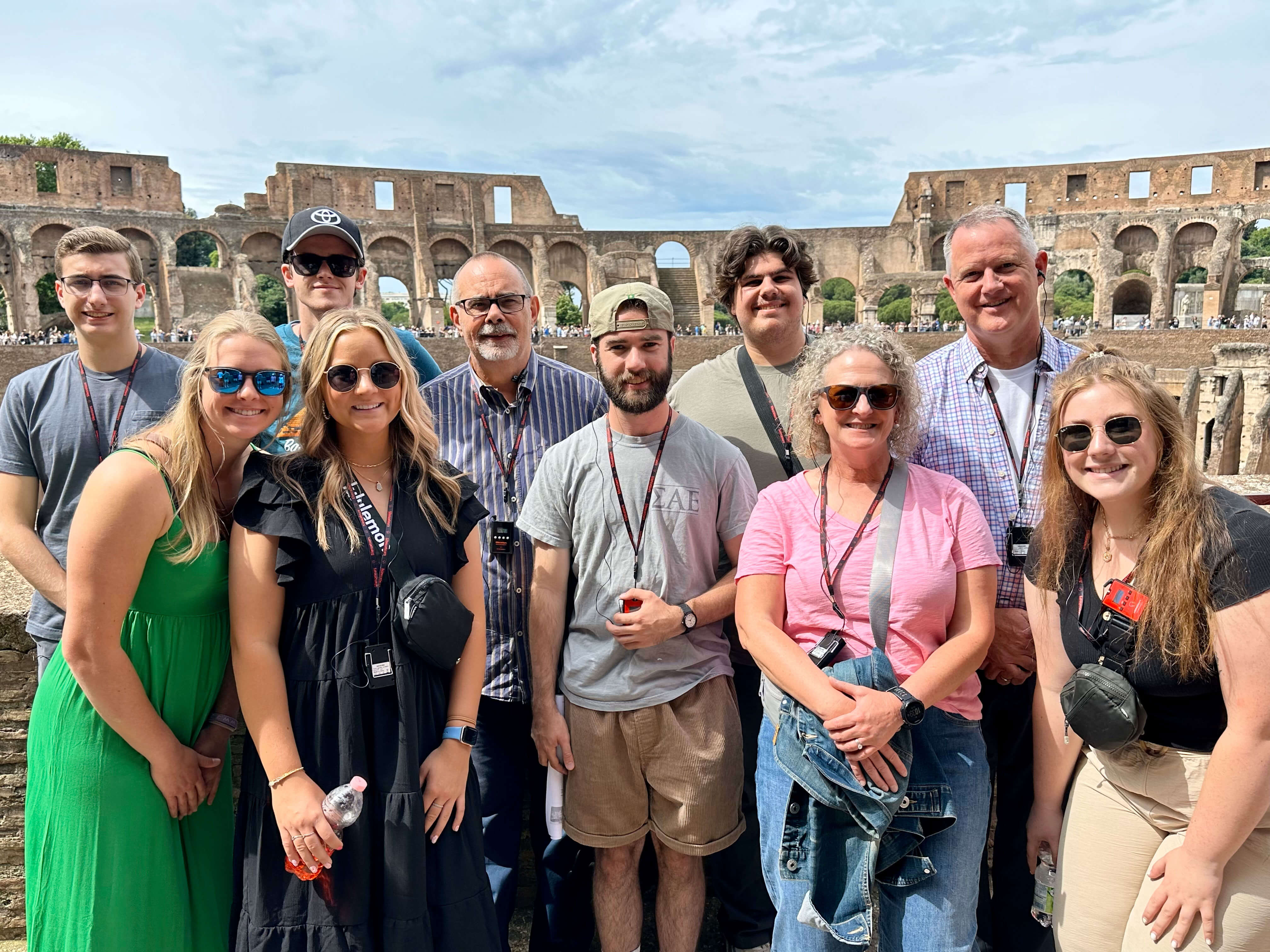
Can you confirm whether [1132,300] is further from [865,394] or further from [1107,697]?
[1107,697]

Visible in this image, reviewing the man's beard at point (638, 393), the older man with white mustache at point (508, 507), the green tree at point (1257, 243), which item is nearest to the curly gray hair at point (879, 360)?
the man's beard at point (638, 393)

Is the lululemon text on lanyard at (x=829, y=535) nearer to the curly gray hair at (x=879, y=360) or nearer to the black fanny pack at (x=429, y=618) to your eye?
the curly gray hair at (x=879, y=360)

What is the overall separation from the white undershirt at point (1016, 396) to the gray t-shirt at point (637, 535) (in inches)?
40.5

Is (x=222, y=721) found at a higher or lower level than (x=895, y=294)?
lower

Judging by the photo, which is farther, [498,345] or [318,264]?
[318,264]

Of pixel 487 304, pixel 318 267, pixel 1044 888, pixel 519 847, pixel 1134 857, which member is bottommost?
pixel 519 847

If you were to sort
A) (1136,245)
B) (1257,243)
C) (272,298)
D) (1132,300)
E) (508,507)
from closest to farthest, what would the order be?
(508,507) < (1136,245) < (1132,300) < (272,298) < (1257,243)

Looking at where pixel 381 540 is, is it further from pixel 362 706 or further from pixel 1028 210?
pixel 1028 210

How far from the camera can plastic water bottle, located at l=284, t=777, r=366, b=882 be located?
2.09m

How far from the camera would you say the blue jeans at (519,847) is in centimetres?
290

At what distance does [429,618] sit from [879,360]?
1.53 m

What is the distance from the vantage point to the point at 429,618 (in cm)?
214

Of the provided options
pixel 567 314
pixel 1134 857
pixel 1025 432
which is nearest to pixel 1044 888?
pixel 1134 857

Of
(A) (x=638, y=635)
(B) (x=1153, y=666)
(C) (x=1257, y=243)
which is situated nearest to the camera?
(B) (x=1153, y=666)
